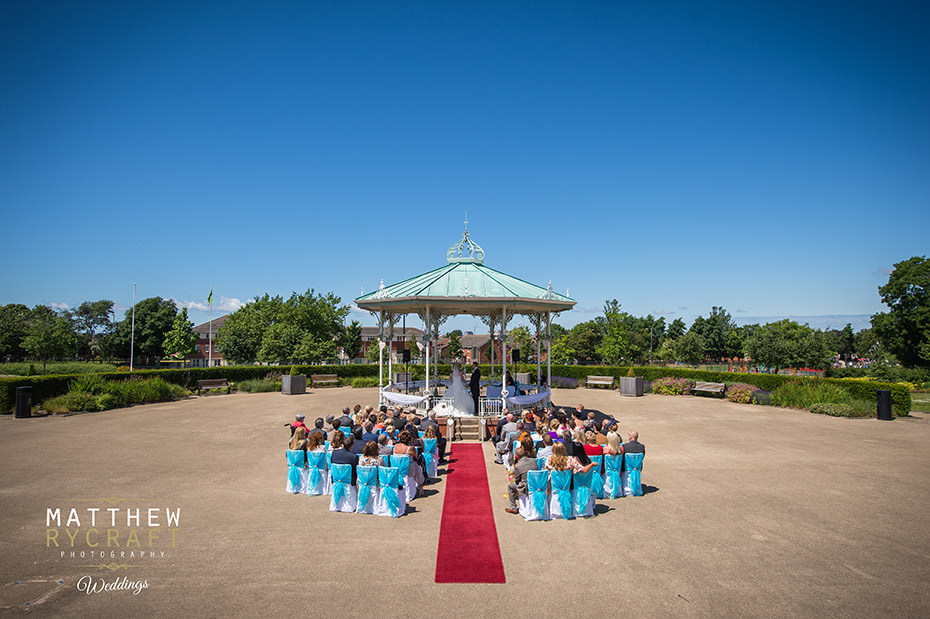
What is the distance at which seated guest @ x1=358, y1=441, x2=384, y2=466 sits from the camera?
859 cm

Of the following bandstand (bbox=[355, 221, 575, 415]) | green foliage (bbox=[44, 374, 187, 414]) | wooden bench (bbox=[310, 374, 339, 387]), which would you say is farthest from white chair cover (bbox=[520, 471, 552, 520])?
wooden bench (bbox=[310, 374, 339, 387])

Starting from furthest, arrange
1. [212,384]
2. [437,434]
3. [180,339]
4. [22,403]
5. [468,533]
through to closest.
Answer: [180,339] < [212,384] < [22,403] < [437,434] < [468,533]

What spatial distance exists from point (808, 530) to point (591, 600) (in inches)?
171

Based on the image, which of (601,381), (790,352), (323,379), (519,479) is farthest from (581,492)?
(790,352)

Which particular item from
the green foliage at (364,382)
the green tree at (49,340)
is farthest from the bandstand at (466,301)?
the green tree at (49,340)

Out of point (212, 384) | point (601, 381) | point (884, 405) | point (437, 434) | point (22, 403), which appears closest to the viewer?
point (437, 434)

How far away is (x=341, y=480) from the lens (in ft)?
28.4

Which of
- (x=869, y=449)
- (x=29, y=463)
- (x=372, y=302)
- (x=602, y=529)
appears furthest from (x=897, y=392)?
(x=29, y=463)

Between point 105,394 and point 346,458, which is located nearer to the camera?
point 346,458

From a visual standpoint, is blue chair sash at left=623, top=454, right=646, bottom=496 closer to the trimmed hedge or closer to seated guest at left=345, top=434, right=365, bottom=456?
seated guest at left=345, top=434, right=365, bottom=456

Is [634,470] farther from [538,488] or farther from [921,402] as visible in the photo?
[921,402]

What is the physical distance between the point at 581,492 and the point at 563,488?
0.34m

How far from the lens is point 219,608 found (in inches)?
211

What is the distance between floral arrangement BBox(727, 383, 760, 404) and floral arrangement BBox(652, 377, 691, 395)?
8.52 ft
